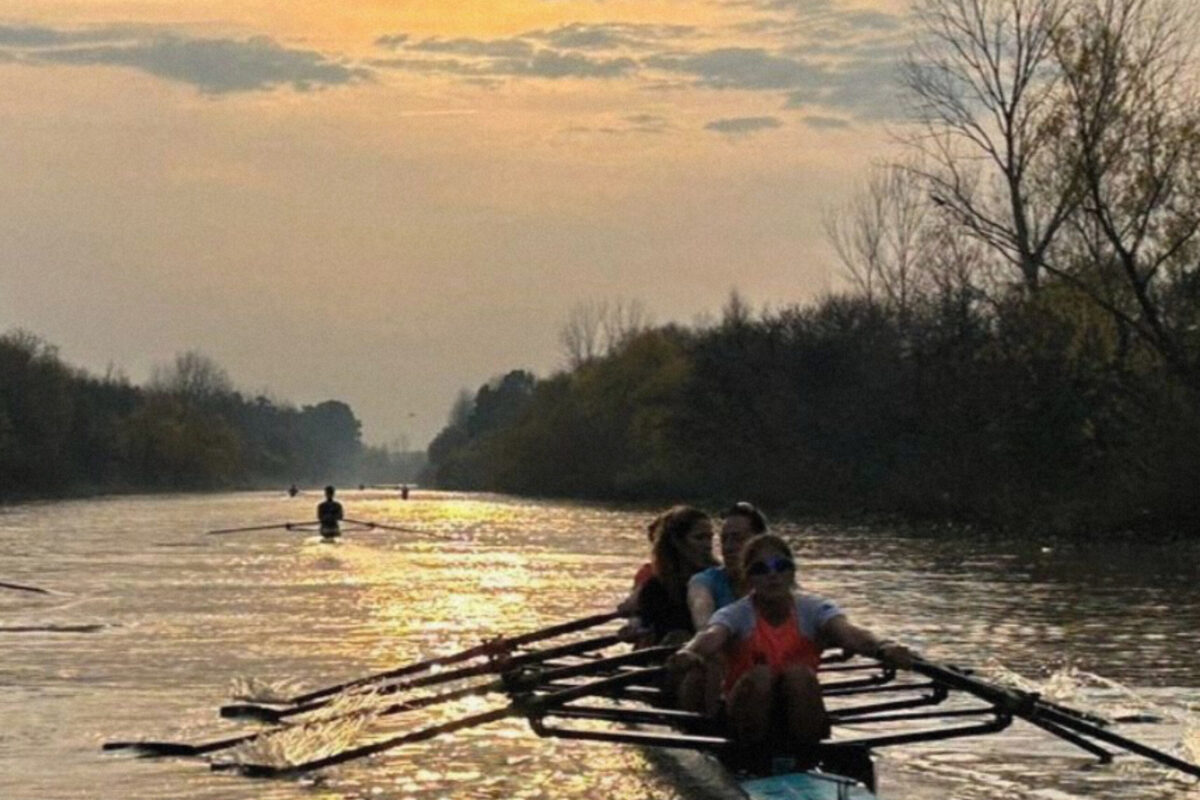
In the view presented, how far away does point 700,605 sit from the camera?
38.7 feet

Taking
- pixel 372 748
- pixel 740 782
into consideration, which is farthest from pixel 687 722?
pixel 372 748

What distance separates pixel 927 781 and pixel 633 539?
124 ft

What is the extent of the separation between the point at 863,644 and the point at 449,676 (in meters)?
4.08

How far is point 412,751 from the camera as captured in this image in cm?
1407

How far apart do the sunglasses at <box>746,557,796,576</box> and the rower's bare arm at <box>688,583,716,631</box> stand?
145 centimetres

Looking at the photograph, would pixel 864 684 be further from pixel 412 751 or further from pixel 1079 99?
pixel 1079 99

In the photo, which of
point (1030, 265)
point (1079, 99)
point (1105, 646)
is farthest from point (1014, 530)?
point (1105, 646)

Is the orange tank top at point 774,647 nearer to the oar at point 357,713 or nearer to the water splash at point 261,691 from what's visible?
the oar at point 357,713

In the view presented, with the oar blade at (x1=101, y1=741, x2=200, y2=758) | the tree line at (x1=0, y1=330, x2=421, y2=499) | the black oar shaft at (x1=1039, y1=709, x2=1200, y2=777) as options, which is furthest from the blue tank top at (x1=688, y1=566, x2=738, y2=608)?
the tree line at (x1=0, y1=330, x2=421, y2=499)

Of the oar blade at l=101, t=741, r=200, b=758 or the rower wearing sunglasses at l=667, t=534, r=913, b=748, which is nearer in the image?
the rower wearing sunglasses at l=667, t=534, r=913, b=748

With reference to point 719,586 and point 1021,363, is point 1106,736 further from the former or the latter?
point 1021,363

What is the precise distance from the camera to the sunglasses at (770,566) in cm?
1019

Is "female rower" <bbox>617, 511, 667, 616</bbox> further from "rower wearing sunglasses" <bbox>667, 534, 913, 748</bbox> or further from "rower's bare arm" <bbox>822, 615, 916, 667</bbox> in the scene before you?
"rower's bare arm" <bbox>822, 615, 916, 667</bbox>

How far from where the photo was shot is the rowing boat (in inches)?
404
